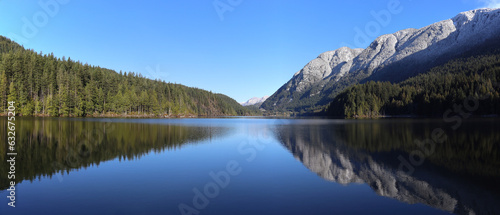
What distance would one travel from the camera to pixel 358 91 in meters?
194

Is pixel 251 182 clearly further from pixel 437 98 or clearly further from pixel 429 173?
pixel 437 98

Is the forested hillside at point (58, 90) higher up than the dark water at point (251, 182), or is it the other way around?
the forested hillside at point (58, 90)

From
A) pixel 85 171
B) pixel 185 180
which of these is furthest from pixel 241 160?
pixel 85 171

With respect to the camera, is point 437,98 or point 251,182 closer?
point 251,182

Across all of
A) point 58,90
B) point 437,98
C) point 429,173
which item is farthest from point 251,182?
point 437,98

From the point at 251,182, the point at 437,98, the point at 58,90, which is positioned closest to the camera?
the point at 251,182

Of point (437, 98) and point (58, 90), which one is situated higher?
point (58, 90)

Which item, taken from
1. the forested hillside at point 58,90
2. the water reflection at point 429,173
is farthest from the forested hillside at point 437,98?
the forested hillside at point 58,90

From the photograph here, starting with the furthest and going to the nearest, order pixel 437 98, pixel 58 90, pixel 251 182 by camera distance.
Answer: pixel 437 98 → pixel 58 90 → pixel 251 182

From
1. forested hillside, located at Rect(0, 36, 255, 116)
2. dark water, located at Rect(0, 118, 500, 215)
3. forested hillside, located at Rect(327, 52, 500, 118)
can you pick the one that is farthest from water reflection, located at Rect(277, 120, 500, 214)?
forested hillside, located at Rect(327, 52, 500, 118)

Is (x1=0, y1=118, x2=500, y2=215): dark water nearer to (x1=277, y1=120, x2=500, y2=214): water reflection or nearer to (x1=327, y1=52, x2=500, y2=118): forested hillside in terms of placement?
(x1=277, y1=120, x2=500, y2=214): water reflection

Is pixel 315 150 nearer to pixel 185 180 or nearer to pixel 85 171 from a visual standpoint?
pixel 185 180

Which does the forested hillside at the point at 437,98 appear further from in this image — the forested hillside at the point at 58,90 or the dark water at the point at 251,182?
the forested hillside at the point at 58,90

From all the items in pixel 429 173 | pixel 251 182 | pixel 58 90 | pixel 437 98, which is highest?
pixel 58 90
